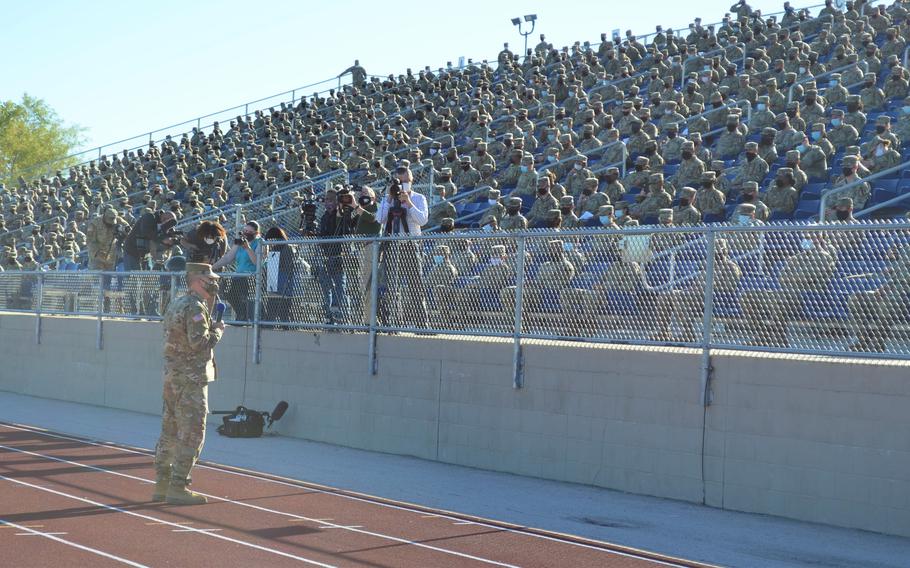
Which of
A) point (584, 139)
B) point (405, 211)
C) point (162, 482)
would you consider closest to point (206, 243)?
point (405, 211)

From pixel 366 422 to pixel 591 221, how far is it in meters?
5.31

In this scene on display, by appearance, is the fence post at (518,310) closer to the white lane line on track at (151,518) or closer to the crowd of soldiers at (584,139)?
the crowd of soldiers at (584,139)

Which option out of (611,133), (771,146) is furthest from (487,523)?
(611,133)

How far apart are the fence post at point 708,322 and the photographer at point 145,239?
1176cm

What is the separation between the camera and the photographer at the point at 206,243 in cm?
1571

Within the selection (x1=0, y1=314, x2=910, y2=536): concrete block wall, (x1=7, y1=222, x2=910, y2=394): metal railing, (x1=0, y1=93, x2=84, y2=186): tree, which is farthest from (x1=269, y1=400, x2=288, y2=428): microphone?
(x1=0, y1=93, x2=84, y2=186): tree

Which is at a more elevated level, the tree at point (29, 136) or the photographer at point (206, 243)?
the tree at point (29, 136)

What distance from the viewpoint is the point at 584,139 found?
24.6 m

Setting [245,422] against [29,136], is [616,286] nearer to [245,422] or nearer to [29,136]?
[245,422]

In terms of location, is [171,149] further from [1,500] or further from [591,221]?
[1,500]

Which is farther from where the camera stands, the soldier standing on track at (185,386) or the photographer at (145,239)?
the photographer at (145,239)

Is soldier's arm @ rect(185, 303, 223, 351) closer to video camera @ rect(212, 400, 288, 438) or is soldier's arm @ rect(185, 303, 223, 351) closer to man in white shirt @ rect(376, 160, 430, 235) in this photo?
video camera @ rect(212, 400, 288, 438)

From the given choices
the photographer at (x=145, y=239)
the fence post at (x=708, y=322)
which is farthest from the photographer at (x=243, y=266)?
the fence post at (x=708, y=322)

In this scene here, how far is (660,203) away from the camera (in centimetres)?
1764
